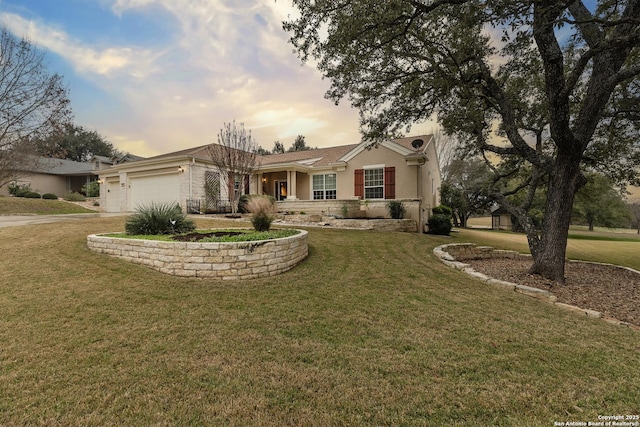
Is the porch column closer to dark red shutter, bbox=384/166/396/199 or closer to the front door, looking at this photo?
the front door

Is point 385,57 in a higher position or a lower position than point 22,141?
higher

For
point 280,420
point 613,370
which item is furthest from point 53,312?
point 613,370

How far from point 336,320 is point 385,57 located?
7225 mm

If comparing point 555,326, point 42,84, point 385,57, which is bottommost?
point 555,326

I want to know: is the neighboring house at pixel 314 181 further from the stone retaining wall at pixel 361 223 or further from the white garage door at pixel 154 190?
the stone retaining wall at pixel 361 223

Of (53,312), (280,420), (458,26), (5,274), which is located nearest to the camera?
(280,420)

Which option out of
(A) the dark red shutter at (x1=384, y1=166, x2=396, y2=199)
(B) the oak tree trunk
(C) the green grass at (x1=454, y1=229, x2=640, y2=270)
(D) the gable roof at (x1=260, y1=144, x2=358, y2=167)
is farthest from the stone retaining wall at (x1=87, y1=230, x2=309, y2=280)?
(D) the gable roof at (x1=260, y1=144, x2=358, y2=167)

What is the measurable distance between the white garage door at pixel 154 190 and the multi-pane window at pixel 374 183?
1081cm

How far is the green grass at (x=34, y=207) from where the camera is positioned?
58.9 ft

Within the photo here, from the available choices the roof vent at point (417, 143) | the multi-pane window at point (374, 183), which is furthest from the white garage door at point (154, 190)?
the roof vent at point (417, 143)

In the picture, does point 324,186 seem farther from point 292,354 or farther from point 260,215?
point 292,354

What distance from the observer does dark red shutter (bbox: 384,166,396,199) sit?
581 inches

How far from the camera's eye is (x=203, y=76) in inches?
501

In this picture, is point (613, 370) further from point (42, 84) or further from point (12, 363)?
point (42, 84)
